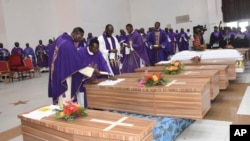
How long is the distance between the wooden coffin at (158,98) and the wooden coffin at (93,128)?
3.05 ft

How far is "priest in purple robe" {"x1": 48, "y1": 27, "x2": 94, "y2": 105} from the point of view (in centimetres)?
348

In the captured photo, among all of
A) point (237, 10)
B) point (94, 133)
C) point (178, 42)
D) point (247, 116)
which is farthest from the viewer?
point (237, 10)

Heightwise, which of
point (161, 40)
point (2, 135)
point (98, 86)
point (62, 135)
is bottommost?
point (2, 135)

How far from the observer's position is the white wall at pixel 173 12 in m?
14.1

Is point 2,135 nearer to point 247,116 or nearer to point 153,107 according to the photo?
point 153,107

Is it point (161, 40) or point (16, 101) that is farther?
point (161, 40)

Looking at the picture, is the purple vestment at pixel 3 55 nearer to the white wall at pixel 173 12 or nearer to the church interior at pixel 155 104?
the church interior at pixel 155 104

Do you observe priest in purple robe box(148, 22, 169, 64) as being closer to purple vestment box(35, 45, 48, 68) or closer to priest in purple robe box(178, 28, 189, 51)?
priest in purple robe box(178, 28, 189, 51)

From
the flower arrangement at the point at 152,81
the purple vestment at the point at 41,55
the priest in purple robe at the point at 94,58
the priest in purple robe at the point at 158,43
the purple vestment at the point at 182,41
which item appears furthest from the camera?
the purple vestment at the point at 182,41

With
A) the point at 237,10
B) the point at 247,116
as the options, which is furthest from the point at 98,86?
the point at 237,10

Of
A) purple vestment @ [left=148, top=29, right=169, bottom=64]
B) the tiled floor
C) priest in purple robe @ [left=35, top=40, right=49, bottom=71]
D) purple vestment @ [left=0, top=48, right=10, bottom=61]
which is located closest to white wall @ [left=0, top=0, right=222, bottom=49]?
priest in purple robe @ [left=35, top=40, right=49, bottom=71]

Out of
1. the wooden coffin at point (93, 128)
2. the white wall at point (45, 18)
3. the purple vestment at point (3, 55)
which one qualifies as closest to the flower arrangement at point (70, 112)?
the wooden coffin at point (93, 128)

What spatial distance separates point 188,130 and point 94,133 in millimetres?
1757

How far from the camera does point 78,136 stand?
6.92 feet
